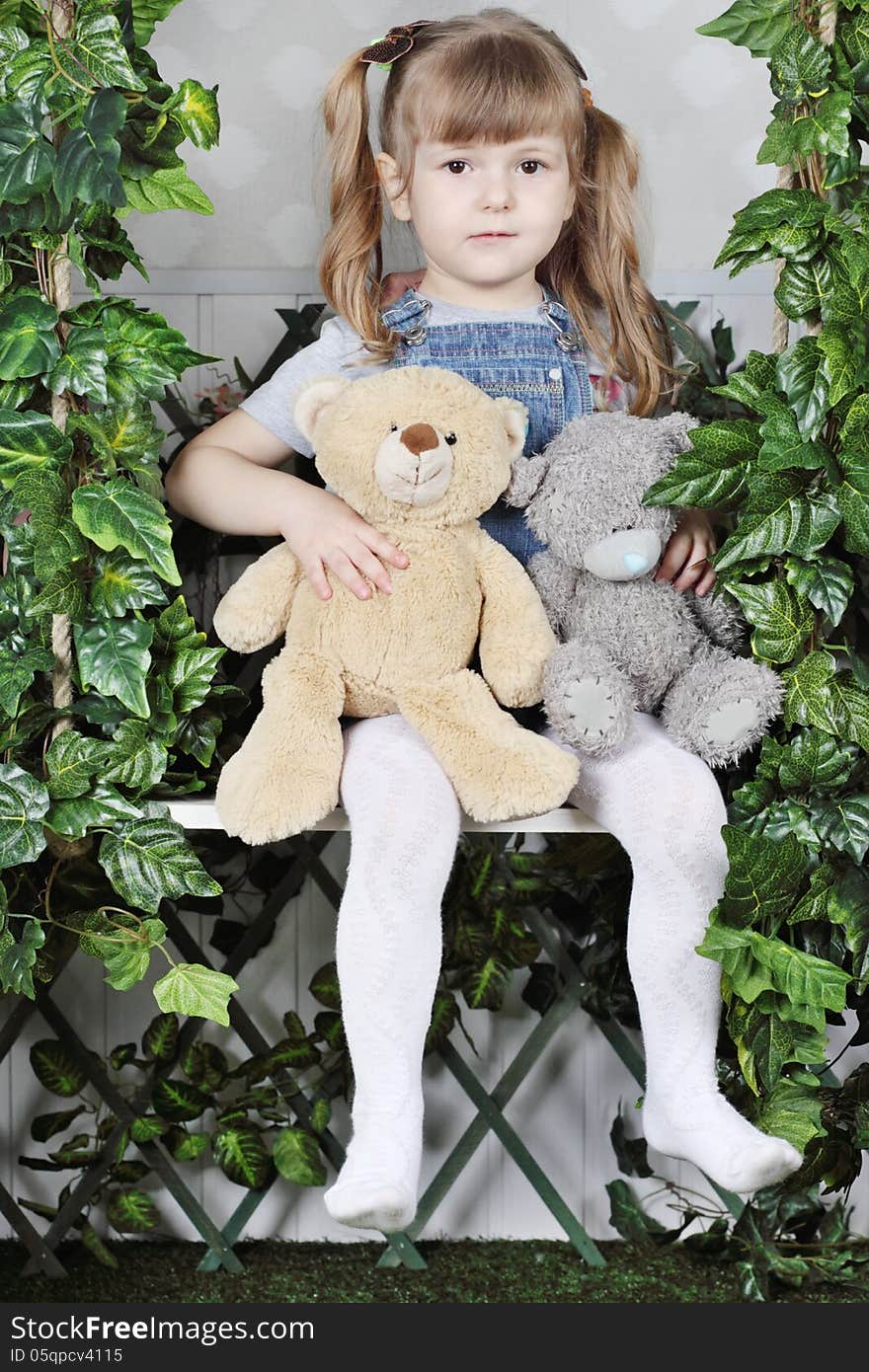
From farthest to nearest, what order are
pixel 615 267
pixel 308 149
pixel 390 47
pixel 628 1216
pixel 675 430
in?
1. pixel 628 1216
2. pixel 308 149
3. pixel 615 267
4. pixel 390 47
5. pixel 675 430

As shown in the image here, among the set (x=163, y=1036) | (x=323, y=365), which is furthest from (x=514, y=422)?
(x=163, y=1036)

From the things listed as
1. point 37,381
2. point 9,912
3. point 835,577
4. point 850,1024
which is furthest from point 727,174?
point 9,912

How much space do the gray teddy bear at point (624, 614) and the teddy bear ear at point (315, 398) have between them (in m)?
0.17

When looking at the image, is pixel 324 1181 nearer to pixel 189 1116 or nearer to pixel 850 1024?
pixel 189 1116

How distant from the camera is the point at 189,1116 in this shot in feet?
5.18

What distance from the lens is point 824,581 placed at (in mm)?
1077

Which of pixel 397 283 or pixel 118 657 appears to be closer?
pixel 118 657

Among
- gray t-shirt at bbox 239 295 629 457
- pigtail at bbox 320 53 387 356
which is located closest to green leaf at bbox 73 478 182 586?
gray t-shirt at bbox 239 295 629 457

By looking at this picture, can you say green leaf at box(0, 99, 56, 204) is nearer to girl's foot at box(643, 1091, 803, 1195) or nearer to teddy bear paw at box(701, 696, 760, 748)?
teddy bear paw at box(701, 696, 760, 748)

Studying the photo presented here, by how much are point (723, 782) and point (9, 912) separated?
25.3 inches

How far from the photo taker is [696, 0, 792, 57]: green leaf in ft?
3.60

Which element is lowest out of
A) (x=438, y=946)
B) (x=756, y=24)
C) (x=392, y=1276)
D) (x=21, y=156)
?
(x=392, y=1276)

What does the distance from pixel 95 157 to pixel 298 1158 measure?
1.10 metres

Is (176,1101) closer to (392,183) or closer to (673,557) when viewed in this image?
(673,557)
